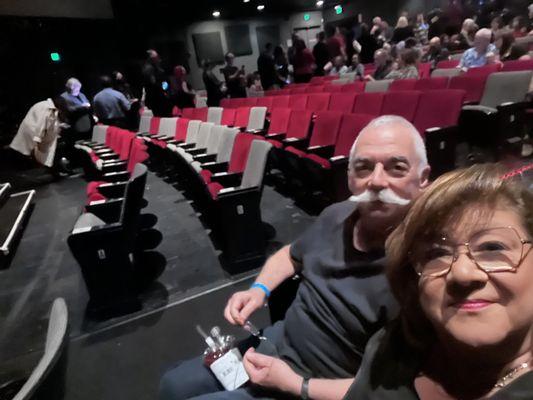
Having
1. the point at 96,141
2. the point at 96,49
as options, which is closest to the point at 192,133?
the point at 96,141

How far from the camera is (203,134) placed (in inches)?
162

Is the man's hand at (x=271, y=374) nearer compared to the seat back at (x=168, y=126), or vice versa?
the man's hand at (x=271, y=374)

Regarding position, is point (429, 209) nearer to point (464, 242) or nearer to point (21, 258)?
point (464, 242)

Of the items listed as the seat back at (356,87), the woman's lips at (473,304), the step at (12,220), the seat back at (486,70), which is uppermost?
the seat back at (486,70)

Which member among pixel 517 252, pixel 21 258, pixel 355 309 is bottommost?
pixel 21 258

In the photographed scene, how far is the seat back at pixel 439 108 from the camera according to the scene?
9.11ft

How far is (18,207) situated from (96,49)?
247 inches

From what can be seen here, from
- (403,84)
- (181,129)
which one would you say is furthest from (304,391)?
(181,129)

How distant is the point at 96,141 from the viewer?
576 centimetres

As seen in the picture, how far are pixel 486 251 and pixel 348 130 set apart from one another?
8.15 ft

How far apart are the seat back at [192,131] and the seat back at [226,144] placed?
1.19 m

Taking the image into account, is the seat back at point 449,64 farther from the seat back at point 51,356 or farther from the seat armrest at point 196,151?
the seat back at point 51,356

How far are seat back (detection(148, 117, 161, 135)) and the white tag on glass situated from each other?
564cm

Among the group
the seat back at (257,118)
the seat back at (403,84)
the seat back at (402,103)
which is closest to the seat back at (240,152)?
the seat back at (402,103)
